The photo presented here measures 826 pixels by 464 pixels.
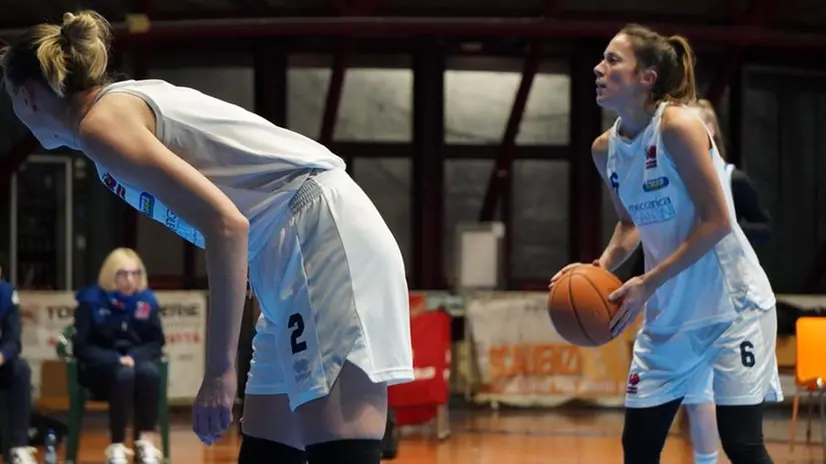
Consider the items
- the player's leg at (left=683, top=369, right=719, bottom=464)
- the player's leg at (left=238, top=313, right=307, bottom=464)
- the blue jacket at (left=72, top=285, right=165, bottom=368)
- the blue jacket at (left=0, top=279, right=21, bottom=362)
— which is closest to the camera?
the player's leg at (left=238, top=313, right=307, bottom=464)

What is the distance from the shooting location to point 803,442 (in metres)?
8.45

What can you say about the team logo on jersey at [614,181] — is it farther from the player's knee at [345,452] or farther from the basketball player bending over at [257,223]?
the player's knee at [345,452]

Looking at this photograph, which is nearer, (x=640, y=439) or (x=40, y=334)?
(x=640, y=439)

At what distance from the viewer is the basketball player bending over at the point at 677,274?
3.69 meters

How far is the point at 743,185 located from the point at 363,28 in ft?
20.9

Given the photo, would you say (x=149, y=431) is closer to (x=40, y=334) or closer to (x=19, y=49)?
(x=40, y=334)

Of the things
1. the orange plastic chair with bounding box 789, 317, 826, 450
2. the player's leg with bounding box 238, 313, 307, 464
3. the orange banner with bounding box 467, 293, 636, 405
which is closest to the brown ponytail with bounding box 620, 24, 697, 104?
the player's leg with bounding box 238, 313, 307, 464

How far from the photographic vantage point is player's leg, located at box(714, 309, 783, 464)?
3.72 metres

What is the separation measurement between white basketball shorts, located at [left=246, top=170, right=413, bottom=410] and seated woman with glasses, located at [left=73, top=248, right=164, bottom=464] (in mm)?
4734

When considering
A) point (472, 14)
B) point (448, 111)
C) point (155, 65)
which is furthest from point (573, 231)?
point (155, 65)

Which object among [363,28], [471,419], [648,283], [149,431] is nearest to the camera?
[648,283]

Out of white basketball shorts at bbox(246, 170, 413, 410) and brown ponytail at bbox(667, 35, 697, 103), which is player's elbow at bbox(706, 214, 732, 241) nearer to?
brown ponytail at bbox(667, 35, 697, 103)

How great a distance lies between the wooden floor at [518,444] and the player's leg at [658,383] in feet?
11.7

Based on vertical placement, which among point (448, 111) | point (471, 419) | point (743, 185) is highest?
point (448, 111)
